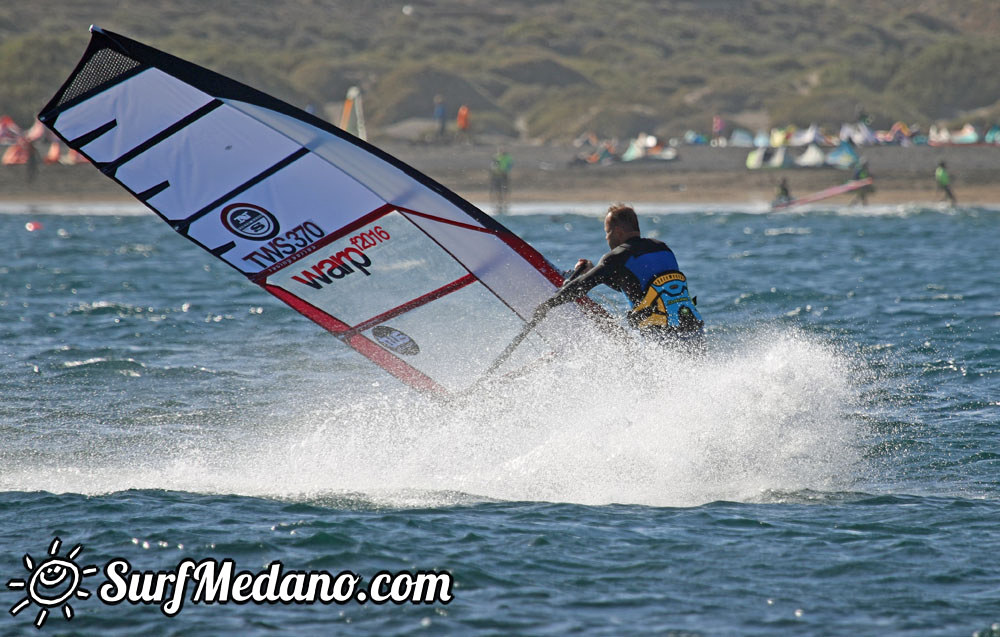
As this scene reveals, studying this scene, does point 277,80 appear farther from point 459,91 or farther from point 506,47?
point 506,47

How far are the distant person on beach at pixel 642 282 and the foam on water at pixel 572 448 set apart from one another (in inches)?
6.5

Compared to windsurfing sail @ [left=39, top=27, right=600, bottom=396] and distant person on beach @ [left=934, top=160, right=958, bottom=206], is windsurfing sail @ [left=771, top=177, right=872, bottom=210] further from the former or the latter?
windsurfing sail @ [left=39, top=27, right=600, bottom=396]

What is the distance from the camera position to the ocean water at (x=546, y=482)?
532 centimetres

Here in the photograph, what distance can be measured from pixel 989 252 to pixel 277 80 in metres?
40.6

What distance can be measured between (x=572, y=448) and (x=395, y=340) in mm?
1463

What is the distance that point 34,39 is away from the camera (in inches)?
2178

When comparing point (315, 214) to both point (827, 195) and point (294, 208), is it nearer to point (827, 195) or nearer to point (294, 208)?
point (294, 208)

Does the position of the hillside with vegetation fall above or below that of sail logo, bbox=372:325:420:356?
above

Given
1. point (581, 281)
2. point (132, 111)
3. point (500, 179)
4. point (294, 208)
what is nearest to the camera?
point (132, 111)

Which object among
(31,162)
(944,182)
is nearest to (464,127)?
(31,162)

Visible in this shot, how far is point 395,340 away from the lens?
805 centimetres

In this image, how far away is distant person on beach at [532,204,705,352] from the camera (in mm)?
7129

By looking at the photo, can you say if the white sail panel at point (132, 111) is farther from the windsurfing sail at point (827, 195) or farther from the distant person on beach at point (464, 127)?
the distant person on beach at point (464, 127)

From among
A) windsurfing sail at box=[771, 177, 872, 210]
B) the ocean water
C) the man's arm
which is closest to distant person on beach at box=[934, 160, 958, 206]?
windsurfing sail at box=[771, 177, 872, 210]
